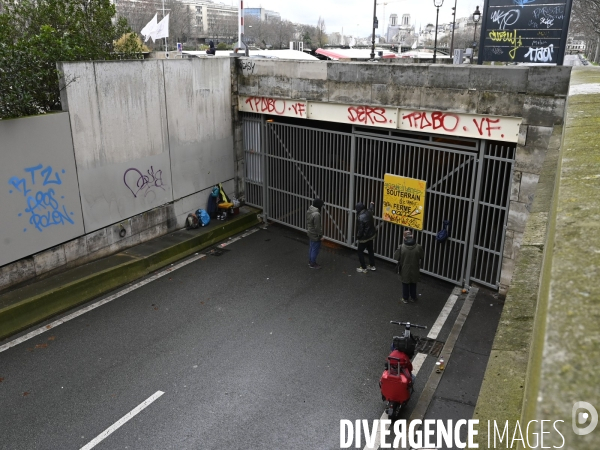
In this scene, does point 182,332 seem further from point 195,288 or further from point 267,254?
point 267,254

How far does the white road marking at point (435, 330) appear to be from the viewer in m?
6.71

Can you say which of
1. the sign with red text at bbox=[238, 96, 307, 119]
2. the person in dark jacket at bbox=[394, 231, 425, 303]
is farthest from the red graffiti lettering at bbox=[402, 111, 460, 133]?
the sign with red text at bbox=[238, 96, 307, 119]

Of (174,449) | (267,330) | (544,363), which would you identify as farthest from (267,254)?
(544,363)

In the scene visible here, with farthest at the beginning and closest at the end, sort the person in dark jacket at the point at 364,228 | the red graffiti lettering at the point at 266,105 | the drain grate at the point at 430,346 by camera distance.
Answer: the red graffiti lettering at the point at 266,105 → the person in dark jacket at the point at 364,228 → the drain grate at the point at 430,346

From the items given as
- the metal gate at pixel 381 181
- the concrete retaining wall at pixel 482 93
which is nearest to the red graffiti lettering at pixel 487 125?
the concrete retaining wall at pixel 482 93

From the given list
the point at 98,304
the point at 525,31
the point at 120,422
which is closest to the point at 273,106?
the point at 525,31

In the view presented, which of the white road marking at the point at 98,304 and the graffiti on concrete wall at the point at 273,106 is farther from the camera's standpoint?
the graffiti on concrete wall at the point at 273,106

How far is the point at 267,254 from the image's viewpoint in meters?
12.8

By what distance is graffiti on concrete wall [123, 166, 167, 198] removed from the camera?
1180cm

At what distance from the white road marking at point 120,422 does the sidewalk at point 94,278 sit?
3408mm

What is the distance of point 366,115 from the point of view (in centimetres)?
1159

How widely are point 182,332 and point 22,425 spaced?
2960 mm

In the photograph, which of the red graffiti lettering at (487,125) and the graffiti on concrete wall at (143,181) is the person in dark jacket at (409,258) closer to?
the red graffiti lettering at (487,125)

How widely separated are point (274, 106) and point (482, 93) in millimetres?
5648
